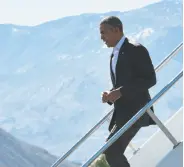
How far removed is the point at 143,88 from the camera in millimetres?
4352

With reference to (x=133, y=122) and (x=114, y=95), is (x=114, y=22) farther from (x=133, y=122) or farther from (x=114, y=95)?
(x=133, y=122)

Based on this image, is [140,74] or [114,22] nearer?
[140,74]

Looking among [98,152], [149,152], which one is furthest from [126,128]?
[149,152]

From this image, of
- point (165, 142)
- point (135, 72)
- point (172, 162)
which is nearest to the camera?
point (172, 162)

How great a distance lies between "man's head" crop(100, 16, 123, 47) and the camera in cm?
448

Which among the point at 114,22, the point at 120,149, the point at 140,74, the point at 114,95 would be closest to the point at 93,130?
the point at 120,149

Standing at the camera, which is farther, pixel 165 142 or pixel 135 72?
pixel 165 142

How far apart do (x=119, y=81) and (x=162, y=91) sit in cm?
46

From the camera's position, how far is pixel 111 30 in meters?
4.50

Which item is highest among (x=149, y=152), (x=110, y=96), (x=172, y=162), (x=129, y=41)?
(x=129, y=41)

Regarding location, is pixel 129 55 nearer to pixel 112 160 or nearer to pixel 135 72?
pixel 135 72

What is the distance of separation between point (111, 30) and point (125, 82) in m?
0.42

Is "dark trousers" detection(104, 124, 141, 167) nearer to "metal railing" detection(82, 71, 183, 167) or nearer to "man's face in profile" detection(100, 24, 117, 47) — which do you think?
"metal railing" detection(82, 71, 183, 167)

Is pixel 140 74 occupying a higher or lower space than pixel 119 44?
lower
